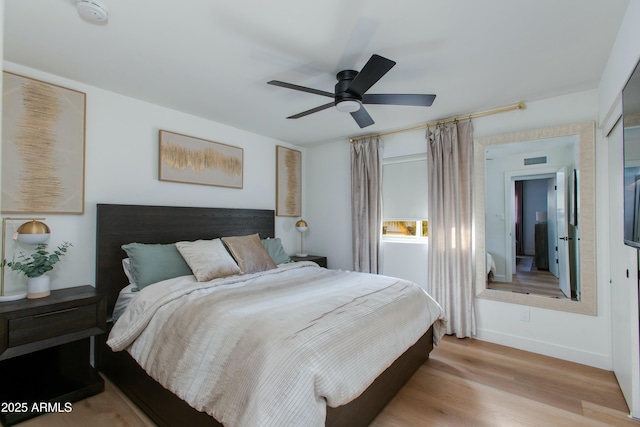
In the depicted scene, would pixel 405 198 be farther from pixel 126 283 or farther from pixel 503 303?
pixel 126 283

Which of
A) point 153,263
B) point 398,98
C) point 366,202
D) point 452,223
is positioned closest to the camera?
point 398,98

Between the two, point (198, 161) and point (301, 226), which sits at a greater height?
point (198, 161)

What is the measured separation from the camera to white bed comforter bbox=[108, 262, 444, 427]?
149 cm

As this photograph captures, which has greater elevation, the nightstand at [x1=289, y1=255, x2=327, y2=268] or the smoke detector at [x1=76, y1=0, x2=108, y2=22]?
the smoke detector at [x1=76, y1=0, x2=108, y2=22]

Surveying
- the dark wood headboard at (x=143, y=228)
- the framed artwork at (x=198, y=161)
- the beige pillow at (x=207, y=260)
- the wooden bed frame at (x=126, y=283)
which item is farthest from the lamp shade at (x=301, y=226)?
the beige pillow at (x=207, y=260)

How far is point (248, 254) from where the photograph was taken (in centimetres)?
318

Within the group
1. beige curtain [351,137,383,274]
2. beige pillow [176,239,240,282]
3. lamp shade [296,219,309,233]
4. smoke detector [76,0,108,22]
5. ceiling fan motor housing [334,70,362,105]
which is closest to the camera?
smoke detector [76,0,108,22]

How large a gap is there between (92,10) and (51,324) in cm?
203

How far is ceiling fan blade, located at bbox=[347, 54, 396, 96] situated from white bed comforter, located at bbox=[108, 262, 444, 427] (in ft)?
4.90

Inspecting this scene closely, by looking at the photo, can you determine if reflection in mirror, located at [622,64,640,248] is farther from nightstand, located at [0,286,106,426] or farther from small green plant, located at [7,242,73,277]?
small green plant, located at [7,242,73,277]

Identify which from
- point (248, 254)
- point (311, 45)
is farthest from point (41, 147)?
point (311, 45)

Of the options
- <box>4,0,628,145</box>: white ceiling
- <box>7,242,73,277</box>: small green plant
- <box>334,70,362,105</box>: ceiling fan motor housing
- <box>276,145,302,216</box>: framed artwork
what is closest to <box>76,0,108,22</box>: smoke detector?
<box>4,0,628,145</box>: white ceiling

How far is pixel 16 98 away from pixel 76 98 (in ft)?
1.25

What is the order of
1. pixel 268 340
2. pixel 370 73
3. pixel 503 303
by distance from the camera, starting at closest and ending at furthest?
1. pixel 268 340
2. pixel 370 73
3. pixel 503 303
